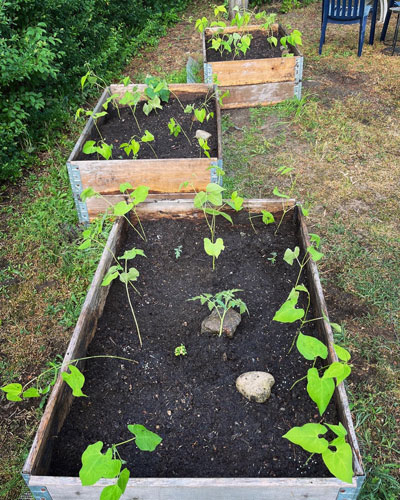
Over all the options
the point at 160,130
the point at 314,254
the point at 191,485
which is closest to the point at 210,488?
the point at 191,485

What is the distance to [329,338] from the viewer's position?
6.02 ft

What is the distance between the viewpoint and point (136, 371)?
1930mm

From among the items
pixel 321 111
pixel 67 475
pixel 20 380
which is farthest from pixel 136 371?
pixel 321 111

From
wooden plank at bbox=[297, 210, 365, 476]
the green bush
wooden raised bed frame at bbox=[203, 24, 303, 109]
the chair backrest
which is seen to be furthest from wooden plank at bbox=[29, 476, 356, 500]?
the chair backrest

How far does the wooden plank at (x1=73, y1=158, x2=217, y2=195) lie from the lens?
304cm

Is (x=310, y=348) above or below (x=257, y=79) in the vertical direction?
above

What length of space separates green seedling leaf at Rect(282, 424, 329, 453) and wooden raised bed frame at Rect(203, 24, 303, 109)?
3904 millimetres

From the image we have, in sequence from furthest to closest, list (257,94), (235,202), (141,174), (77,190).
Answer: (257,94), (77,190), (141,174), (235,202)

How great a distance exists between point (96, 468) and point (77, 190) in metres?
2.22

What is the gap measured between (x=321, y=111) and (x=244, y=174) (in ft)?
4.82

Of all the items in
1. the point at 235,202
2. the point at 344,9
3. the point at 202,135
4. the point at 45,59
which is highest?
the point at 45,59

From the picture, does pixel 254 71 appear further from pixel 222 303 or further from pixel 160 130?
pixel 222 303

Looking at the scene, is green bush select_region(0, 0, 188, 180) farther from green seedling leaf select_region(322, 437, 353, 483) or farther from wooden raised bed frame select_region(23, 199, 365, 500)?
green seedling leaf select_region(322, 437, 353, 483)

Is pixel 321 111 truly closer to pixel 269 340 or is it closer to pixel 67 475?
pixel 269 340
